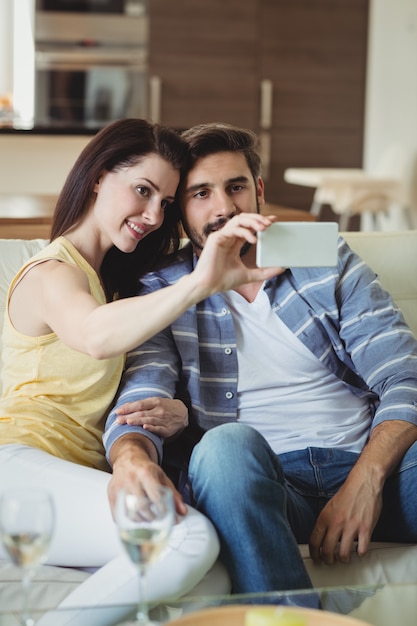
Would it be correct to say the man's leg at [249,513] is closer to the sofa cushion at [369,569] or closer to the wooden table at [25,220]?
the sofa cushion at [369,569]

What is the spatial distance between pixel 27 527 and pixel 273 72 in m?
6.23

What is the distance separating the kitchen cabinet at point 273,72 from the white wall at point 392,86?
11 cm

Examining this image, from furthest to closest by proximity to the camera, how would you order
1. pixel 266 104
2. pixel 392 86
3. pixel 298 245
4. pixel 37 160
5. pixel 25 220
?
1. pixel 266 104
2. pixel 392 86
3. pixel 37 160
4. pixel 25 220
5. pixel 298 245

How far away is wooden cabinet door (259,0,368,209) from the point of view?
6844 millimetres

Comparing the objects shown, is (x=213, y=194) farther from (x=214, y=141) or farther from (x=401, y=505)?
(x=401, y=505)

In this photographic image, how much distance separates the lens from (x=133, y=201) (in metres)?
1.81

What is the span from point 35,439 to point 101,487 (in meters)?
0.19

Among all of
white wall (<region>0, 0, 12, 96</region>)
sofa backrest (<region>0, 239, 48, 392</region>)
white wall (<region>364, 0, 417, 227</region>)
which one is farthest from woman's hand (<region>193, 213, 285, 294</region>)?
white wall (<region>0, 0, 12, 96</region>)

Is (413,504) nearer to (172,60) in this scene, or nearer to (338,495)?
(338,495)

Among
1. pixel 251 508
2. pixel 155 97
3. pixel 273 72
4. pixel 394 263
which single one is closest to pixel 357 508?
pixel 251 508

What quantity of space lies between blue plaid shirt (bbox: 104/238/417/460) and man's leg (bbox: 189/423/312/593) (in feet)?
1.00

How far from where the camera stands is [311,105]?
23.1 feet

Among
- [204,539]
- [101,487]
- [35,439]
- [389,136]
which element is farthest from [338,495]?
[389,136]

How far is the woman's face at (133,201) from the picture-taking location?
1813 millimetres
